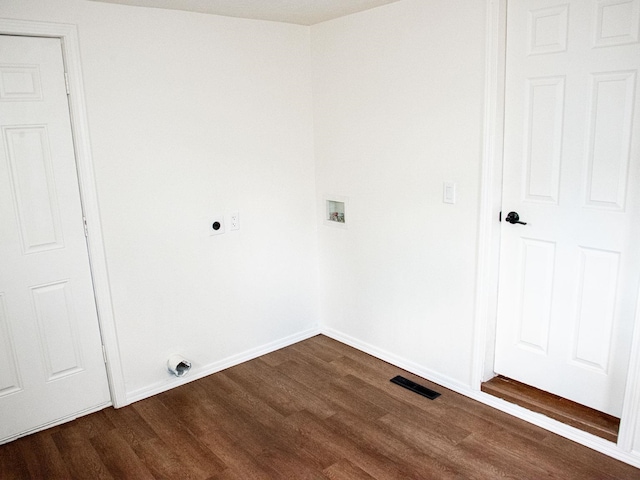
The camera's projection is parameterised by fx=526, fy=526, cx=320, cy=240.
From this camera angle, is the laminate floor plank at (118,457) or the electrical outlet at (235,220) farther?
the electrical outlet at (235,220)

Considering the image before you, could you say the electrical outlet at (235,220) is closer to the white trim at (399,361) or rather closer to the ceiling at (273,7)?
the white trim at (399,361)

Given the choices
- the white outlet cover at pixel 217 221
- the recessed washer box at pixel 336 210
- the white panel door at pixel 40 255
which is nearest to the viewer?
the white panel door at pixel 40 255

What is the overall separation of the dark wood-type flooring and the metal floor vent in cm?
5

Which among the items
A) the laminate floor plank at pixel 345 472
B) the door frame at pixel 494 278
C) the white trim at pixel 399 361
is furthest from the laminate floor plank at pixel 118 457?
the door frame at pixel 494 278

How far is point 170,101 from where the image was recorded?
3016mm

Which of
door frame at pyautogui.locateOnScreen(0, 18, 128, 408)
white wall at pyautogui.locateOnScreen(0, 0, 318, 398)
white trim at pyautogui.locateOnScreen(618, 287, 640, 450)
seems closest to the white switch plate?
white trim at pyautogui.locateOnScreen(618, 287, 640, 450)

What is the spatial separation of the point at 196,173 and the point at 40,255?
0.96m

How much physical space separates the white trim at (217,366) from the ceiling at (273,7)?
2.14m

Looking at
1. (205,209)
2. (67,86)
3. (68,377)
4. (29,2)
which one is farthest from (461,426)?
(29,2)

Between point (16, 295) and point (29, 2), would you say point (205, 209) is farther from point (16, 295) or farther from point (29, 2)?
A: point (29, 2)

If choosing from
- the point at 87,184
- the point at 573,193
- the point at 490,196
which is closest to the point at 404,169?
the point at 490,196

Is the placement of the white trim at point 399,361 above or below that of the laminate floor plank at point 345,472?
above

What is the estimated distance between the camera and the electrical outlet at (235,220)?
3373mm

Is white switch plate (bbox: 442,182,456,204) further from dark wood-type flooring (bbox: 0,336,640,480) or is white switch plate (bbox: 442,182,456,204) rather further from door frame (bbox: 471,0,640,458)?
dark wood-type flooring (bbox: 0,336,640,480)
